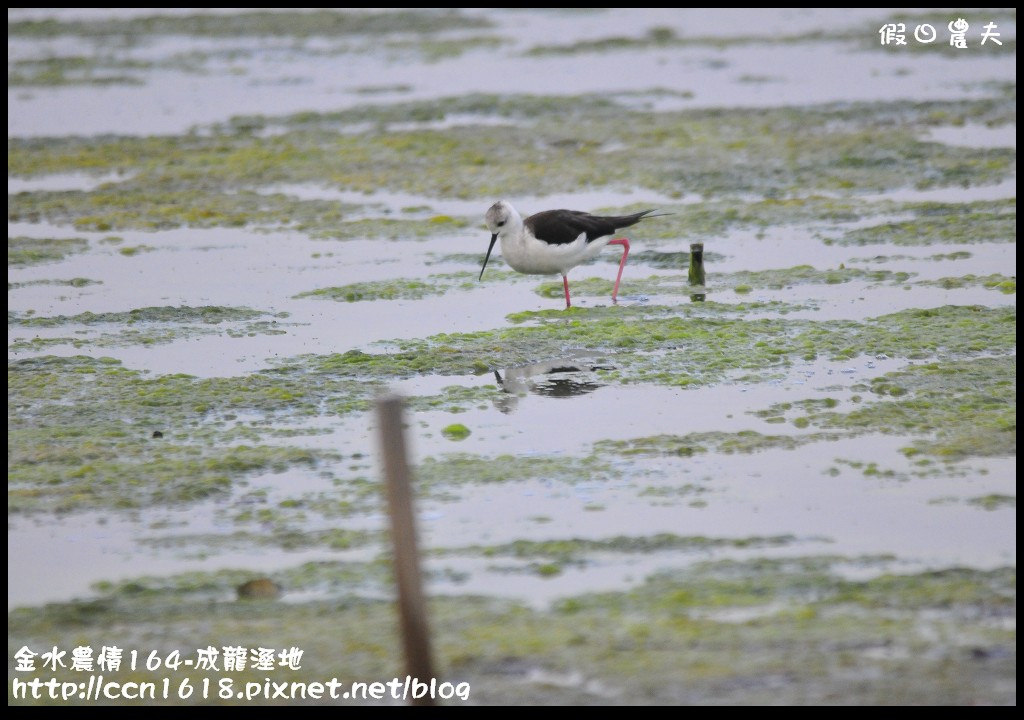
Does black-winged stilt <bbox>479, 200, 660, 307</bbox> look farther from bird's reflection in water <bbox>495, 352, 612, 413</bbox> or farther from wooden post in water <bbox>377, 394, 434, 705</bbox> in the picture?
wooden post in water <bbox>377, 394, 434, 705</bbox>

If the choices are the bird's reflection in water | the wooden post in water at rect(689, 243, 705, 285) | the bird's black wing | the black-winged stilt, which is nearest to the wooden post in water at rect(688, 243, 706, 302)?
the wooden post in water at rect(689, 243, 705, 285)

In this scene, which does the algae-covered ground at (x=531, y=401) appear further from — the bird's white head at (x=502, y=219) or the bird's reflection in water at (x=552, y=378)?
the bird's white head at (x=502, y=219)

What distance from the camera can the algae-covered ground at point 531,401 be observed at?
5.65 meters

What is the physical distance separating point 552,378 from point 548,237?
1923 mm

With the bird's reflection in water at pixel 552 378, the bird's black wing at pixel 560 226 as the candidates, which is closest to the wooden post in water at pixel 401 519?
the bird's reflection in water at pixel 552 378

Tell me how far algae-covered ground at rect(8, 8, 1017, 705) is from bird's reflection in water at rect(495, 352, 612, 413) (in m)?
0.03

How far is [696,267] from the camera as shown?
1141 cm

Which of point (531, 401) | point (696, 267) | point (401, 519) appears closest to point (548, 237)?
point (696, 267)

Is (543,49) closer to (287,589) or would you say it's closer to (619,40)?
(619,40)

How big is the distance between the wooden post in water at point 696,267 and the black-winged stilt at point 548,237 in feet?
1.78

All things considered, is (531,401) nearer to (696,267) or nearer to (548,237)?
(548,237)

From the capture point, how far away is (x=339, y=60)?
26.6 meters

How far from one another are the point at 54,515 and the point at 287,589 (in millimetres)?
1545

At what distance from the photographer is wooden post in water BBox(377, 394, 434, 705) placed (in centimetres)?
481
